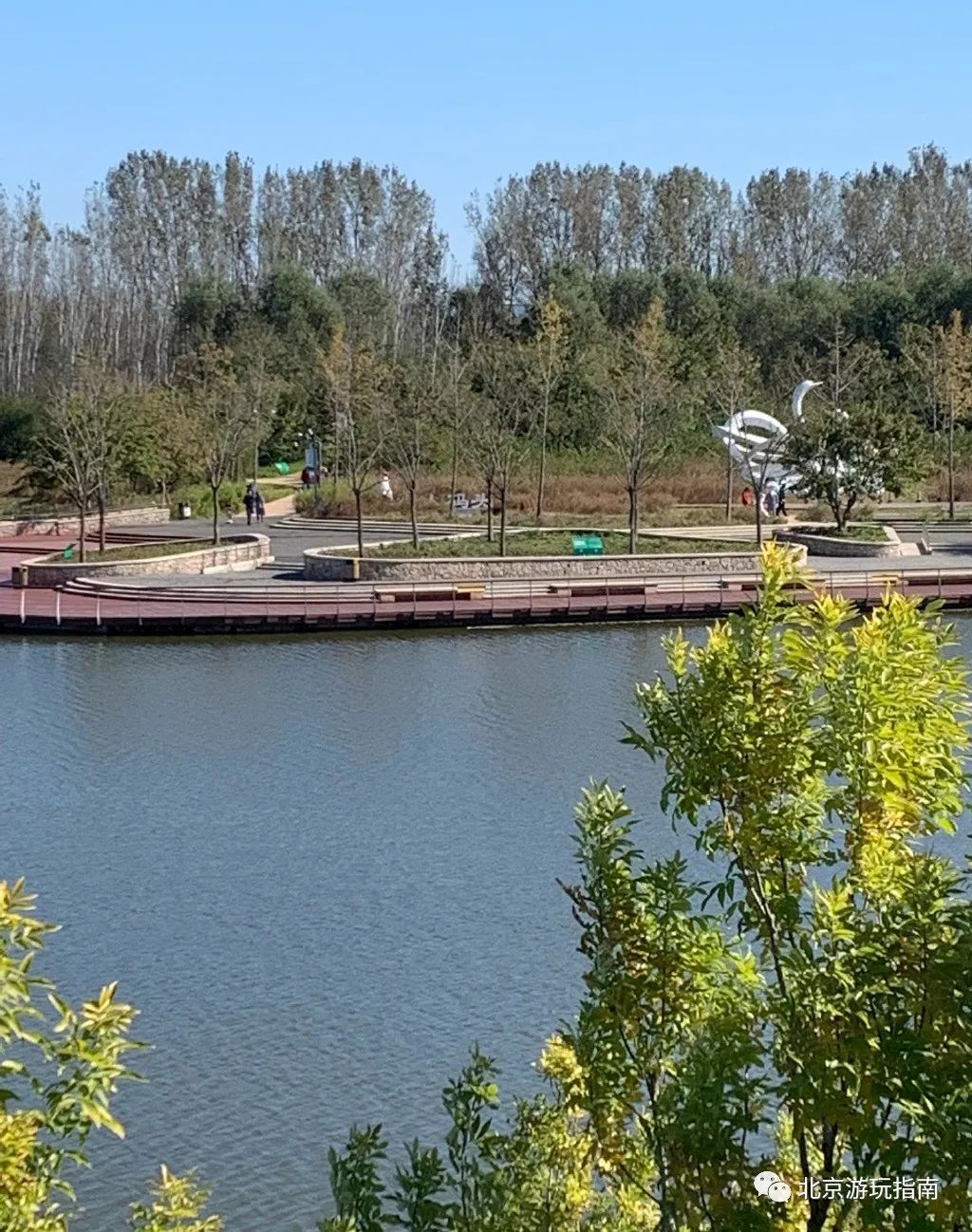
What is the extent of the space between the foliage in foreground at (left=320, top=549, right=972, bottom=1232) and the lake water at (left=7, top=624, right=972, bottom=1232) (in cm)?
542

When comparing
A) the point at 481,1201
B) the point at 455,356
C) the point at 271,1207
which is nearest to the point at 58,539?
the point at 455,356

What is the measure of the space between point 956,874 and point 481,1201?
233 cm

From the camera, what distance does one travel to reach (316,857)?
1886cm

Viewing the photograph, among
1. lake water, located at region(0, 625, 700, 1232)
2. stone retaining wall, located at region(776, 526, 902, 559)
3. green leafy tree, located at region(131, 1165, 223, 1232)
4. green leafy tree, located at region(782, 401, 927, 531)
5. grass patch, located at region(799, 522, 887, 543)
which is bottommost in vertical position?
lake water, located at region(0, 625, 700, 1232)

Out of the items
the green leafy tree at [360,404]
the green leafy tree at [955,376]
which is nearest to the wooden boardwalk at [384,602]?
the green leafy tree at [360,404]

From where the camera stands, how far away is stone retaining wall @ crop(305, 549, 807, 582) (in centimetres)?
3691

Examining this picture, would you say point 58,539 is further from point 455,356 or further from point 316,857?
point 316,857

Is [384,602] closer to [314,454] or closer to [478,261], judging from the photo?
[314,454]

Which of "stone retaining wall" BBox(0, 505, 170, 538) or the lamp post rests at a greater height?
the lamp post

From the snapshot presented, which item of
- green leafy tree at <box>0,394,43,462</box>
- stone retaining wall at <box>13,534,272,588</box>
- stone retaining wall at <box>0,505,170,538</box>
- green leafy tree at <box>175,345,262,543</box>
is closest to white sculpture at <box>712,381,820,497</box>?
green leafy tree at <box>175,345,262,543</box>

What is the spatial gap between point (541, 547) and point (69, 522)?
54.7 feet

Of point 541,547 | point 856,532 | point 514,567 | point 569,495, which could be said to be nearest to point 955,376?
point 856,532

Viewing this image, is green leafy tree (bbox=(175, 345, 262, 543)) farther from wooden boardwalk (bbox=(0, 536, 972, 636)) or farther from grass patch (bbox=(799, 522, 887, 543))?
grass patch (bbox=(799, 522, 887, 543))

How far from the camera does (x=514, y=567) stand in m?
37.1
